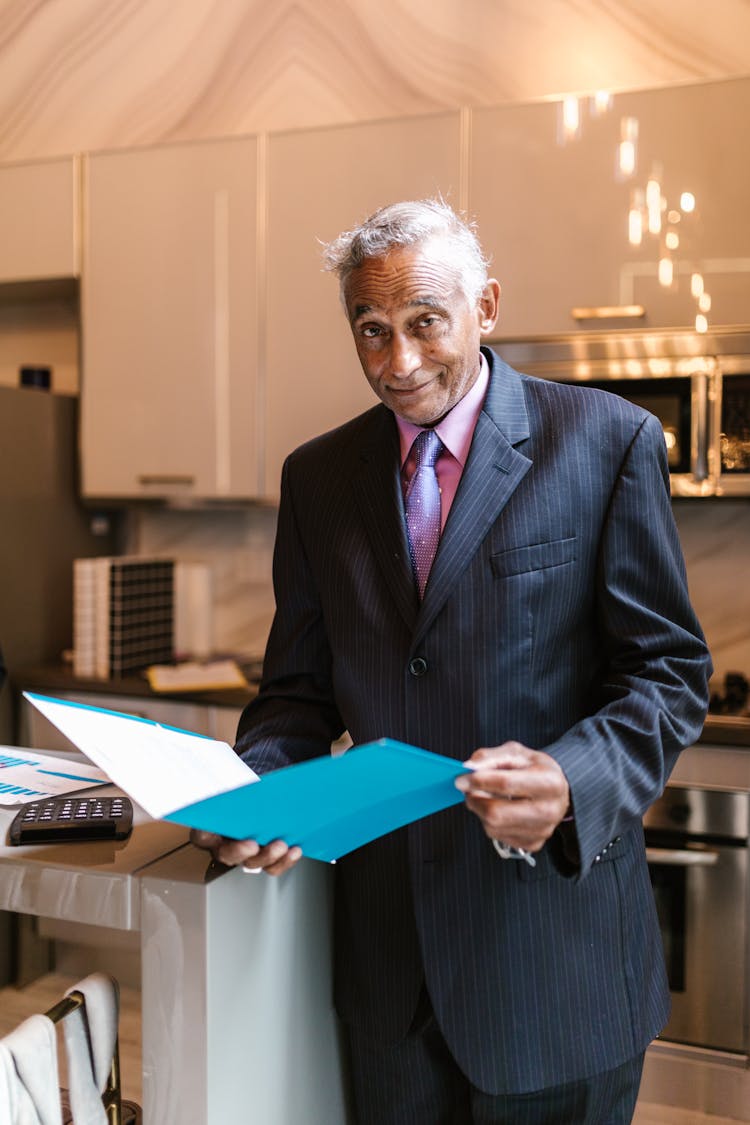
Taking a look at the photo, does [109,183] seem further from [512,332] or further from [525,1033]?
[525,1033]

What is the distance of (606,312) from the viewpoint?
2.34 metres

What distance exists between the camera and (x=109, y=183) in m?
2.83

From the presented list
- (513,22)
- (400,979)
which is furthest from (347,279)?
(513,22)

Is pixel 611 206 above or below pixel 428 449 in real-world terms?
above

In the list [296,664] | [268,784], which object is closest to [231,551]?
[296,664]

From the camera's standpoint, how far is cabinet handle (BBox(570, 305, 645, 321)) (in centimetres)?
232

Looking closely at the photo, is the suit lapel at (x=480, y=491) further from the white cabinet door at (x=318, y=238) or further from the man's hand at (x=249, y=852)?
the white cabinet door at (x=318, y=238)

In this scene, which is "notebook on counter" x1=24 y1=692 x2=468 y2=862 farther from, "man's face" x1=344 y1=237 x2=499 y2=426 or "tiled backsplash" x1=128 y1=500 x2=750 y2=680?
"tiled backsplash" x1=128 y1=500 x2=750 y2=680

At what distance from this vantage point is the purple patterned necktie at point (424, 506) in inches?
42.8

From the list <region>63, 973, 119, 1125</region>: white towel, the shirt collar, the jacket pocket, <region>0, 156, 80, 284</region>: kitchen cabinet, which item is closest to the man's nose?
the shirt collar

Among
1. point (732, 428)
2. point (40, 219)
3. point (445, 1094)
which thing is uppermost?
point (40, 219)

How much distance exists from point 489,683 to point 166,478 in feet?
6.48

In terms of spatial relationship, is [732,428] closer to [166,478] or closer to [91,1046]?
[166,478]

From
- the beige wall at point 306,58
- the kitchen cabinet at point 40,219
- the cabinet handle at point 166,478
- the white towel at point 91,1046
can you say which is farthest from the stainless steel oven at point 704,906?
the kitchen cabinet at point 40,219
